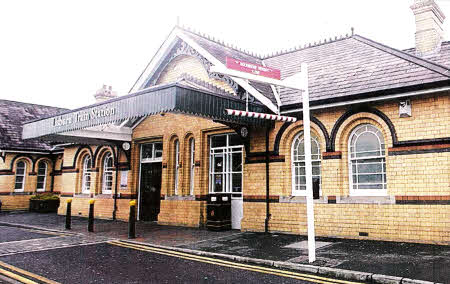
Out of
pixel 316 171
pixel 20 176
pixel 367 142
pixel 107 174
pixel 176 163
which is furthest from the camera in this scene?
pixel 20 176

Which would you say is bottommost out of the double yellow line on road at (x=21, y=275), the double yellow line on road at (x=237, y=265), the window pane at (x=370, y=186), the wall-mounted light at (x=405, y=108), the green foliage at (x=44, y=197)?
the double yellow line on road at (x=21, y=275)

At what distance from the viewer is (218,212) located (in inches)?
486

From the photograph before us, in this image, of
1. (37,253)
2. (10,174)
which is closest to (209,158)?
(37,253)

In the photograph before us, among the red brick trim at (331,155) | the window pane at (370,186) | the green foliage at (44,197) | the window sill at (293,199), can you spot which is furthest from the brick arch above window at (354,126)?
the green foliage at (44,197)

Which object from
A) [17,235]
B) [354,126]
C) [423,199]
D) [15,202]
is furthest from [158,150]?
[15,202]

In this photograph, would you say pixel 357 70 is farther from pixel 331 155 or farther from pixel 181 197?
pixel 181 197

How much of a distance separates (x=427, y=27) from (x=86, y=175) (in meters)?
16.9

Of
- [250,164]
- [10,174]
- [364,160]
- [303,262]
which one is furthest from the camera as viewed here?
[10,174]

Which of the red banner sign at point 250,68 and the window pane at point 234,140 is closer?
the red banner sign at point 250,68

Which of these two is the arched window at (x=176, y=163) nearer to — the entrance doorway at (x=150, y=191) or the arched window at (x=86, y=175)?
the entrance doorway at (x=150, y=191)

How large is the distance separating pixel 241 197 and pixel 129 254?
509 centimetres

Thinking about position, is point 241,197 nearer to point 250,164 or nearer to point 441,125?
point 250,164

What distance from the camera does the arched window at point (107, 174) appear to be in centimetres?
1788

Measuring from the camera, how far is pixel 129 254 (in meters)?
8.75
